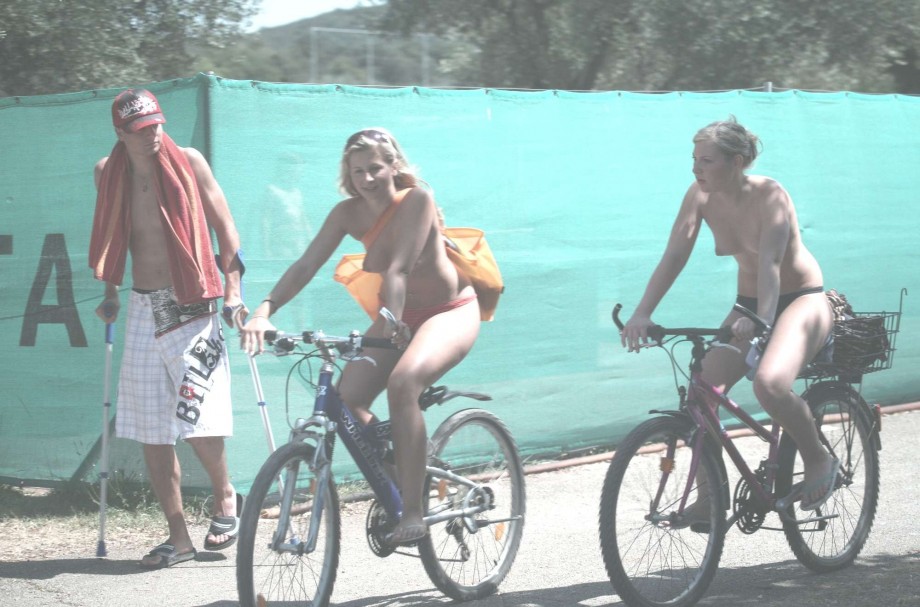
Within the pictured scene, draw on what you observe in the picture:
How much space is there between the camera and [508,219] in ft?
23.7

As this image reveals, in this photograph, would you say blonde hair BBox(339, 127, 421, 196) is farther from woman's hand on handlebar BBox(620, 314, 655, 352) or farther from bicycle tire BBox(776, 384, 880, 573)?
bicycle tire BBox(776, 384, 880, 573)

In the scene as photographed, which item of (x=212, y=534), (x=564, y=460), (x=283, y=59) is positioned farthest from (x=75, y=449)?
(x=283, y=59)

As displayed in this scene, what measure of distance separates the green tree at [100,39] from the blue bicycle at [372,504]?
6.23 m

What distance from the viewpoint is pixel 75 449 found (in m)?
6.59

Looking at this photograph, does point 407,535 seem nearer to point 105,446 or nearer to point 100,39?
point 105,446

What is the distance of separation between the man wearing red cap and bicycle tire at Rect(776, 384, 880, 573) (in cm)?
260

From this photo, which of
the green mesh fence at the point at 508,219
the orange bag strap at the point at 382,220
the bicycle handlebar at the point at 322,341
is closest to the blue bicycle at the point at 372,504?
the bicycle handlebar at the point at 322,341

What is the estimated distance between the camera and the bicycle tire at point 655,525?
4.54 m

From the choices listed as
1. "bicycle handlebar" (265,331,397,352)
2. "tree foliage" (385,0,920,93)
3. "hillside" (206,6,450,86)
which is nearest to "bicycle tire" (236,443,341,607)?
"bicycle handlebar" (265,331,397,352)

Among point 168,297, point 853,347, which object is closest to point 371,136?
point 168,297

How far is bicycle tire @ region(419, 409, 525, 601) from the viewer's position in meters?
4.86

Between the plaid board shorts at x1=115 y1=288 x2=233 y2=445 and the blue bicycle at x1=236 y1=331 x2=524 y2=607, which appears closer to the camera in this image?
the blue bicycle at x1=236 y1=331 x2=524 y2=607

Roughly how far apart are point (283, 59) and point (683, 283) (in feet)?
182

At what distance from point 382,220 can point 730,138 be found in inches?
56.6
